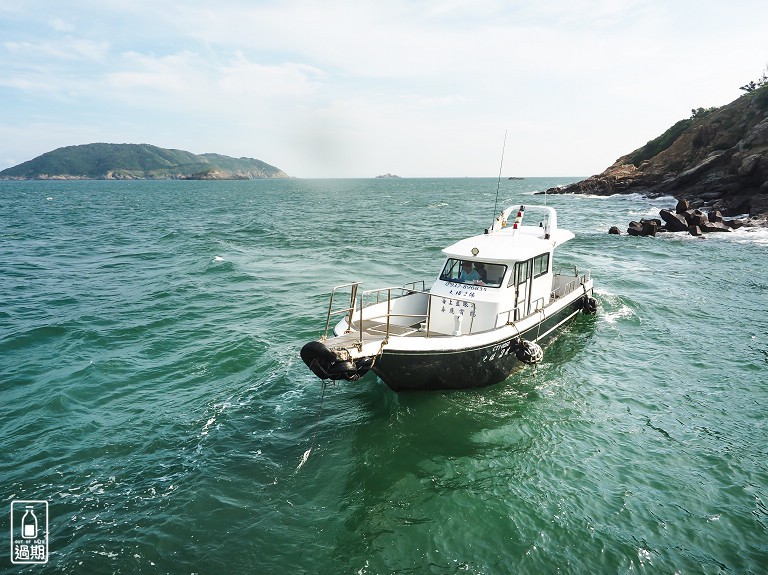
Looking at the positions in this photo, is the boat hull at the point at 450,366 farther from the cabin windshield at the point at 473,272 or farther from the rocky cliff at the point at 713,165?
the rocky cliff at the point at 713,165

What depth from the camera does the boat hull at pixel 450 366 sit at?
11359 millimetres

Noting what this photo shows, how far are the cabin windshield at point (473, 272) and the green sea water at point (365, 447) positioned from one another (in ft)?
10.4

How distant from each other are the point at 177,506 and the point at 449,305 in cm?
854

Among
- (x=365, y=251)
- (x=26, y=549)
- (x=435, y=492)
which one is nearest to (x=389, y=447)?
(x=435, y=492)

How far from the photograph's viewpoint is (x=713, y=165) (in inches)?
2189

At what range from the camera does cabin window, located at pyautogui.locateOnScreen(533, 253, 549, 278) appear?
15584mm

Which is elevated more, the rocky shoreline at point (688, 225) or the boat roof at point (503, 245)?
the rocky shoreline at point (688, 225)

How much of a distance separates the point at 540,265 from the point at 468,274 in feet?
10.5

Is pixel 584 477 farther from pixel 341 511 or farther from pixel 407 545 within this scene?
pixel 341 511

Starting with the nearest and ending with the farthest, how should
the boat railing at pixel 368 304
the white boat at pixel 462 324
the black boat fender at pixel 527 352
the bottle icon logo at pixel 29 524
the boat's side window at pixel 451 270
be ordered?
the bottle icon logo at pixel 29 524 < the white boat at pixel 462 324 < the boat railing at pixel 368 304 < the black boat fender at pixel 527 352 < the boat's side window at pixel 451 270

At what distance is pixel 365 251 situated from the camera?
35.8 m
